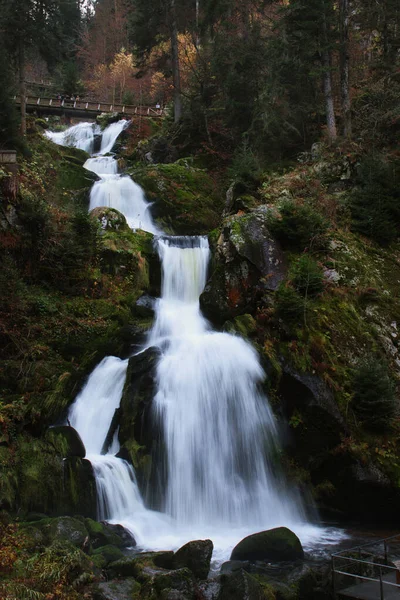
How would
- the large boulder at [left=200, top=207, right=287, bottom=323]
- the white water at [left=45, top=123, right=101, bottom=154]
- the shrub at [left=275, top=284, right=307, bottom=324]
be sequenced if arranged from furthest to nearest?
the white water at [left=45, top=123, right=101, bottom=154]
the large boulder at [left=200, top=207, right=287, bottom=323]
the shrub at [left=275, top=284, right=307, bottom=324]

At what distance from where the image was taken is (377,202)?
13219 millimetres

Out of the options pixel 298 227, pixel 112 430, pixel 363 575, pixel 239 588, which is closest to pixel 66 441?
pixel 112 430

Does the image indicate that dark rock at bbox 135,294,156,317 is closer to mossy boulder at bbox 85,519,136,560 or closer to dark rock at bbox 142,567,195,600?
mossy boulder at bbox 85,519,136,560

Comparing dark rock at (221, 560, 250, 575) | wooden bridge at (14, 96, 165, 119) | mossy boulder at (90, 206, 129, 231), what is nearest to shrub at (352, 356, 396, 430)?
dark rock at (221, 560, 250, 575)

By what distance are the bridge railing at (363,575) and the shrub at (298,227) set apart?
7.36m

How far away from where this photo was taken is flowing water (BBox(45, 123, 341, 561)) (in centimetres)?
832

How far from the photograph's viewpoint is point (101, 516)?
8.16 m

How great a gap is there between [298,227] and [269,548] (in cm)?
770

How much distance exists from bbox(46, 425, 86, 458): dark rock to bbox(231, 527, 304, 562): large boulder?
10.9 feet

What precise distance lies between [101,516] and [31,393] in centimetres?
293

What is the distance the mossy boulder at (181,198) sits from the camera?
18.4 metres

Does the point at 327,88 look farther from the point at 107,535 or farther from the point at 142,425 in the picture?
the point at 107,535

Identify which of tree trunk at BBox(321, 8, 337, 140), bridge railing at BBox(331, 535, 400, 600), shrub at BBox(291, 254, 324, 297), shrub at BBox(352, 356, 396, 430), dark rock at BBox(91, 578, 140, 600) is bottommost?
bridge railing at BBox(331, 535, 400, 600)

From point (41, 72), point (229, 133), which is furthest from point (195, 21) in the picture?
point (41, 72)
